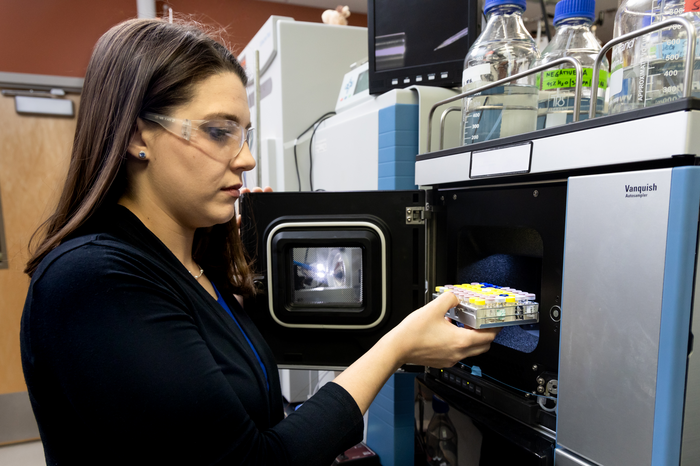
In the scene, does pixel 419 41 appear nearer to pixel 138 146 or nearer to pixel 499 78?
pixel 499 78

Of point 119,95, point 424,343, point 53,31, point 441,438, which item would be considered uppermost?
point 53,31

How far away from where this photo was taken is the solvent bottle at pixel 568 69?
2.40 ft

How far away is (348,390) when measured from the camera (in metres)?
0.69

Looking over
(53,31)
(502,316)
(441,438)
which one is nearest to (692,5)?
(502,316)

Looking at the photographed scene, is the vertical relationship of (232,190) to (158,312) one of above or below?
above

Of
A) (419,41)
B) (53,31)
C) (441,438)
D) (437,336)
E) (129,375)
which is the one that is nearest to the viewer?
(129,375)

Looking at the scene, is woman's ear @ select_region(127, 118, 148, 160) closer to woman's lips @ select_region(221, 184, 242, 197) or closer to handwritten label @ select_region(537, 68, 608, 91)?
woman's lips @ select_region(221, 184, 242, 197)

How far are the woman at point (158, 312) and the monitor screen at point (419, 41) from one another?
0.63 metres

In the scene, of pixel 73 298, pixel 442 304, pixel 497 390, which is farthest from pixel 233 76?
pixel 497 390

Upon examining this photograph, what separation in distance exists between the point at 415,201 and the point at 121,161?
21.9 inches

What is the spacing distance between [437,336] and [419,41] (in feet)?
2.89

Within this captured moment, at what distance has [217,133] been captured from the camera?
69 centimetres

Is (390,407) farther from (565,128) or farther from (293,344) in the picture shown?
(565,128)

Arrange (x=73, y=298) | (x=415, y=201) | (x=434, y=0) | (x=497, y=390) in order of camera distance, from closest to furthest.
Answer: (x=73, y=298) → (x=497, y=390) → (x=415, y=201) → (x=434, y=0)
